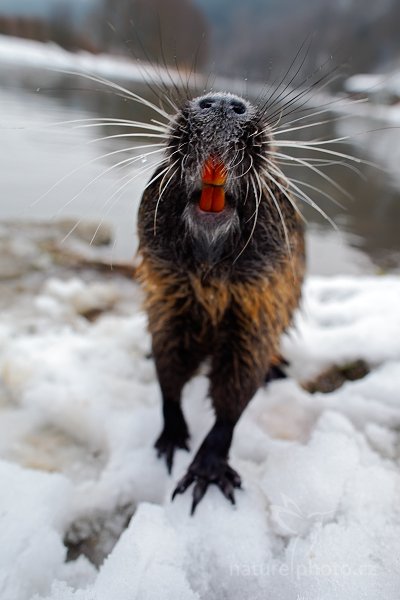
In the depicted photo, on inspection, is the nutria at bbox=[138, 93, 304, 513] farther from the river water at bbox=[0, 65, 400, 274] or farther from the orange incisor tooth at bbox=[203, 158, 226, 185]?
the river water at bbox=[0, 65, 400, 274]

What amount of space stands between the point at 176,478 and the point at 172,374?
0.46 m

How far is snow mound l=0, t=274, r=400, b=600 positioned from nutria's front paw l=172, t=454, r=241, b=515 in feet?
0.13

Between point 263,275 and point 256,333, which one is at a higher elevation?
point 263,275

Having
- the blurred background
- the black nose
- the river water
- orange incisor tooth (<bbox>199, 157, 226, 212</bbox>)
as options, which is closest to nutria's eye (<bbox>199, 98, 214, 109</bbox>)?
the black nose

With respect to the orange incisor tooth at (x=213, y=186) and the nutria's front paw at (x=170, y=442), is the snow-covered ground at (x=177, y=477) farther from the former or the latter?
the orange incisor tooth at (x=213, y=186)

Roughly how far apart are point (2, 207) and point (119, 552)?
5163mm

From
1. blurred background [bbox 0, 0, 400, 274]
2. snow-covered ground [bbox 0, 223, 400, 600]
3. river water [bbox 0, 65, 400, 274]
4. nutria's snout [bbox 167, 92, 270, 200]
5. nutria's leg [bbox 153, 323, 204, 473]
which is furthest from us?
river water [bbox 0, 65, 400, 274]

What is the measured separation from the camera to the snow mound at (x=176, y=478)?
5.01 feet

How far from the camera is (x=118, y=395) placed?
240 centimetres

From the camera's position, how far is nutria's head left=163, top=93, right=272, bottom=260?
4.31 ft

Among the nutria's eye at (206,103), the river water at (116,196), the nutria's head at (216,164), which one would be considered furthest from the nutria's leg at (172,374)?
the river water at (116,196)

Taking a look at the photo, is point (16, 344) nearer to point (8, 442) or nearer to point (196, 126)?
point (8, 442)

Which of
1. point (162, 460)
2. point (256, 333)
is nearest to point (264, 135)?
point (256, 333)

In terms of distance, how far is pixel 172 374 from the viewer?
202 cm
